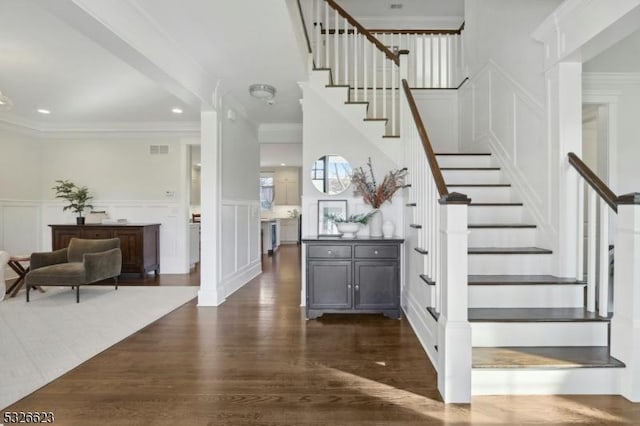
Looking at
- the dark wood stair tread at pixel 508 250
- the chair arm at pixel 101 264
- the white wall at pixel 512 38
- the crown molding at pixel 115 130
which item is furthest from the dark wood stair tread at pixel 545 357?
the crown molding at pixel 115 130

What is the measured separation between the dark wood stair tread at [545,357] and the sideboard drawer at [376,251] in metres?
1.34

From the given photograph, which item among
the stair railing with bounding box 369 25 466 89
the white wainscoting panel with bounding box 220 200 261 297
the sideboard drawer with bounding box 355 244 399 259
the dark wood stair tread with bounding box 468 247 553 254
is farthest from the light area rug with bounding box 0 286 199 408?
the stair railing with bounding box 369 25 466 89

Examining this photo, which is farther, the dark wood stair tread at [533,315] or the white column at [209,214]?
the white column at [209,214]

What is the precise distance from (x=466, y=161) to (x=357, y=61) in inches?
77.6

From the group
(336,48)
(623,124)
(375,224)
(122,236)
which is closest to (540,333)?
(375,224)

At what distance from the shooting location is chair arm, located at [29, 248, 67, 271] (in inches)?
169

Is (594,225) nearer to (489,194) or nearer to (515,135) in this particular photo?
(489,194)

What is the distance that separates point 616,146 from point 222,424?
4763 millimetres

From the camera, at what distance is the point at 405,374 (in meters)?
2.28

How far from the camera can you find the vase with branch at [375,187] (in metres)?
3.80

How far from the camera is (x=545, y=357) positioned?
6.86 feet

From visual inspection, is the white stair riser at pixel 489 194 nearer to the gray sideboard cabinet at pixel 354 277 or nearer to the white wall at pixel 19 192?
the gray sideboard cabinet at pixel 354 277

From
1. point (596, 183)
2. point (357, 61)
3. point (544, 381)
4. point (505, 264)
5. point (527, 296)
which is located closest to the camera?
point (544, 381)

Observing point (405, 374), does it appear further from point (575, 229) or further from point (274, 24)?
point (274, 24)
